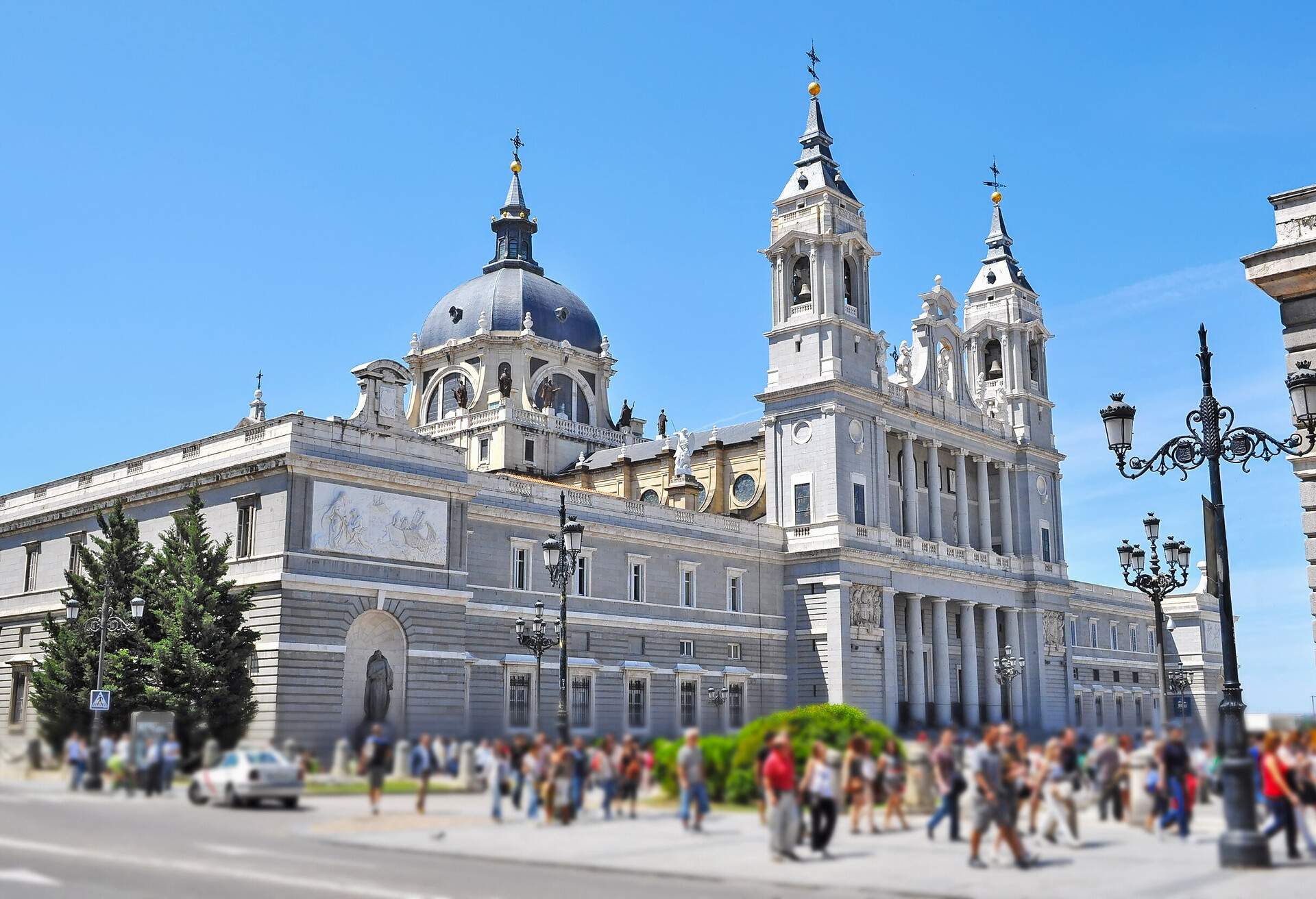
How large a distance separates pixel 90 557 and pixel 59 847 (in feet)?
122

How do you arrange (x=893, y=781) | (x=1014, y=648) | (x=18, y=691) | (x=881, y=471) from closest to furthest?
(x=893, y=781), (x=18, y=691), (x=881, y=471), (x=1014, y=648)

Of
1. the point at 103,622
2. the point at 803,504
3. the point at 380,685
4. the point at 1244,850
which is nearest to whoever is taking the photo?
the point at 1244,850

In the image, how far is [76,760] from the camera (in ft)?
29.6

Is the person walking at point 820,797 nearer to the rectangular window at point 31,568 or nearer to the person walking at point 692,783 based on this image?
the person walking at point 692,783

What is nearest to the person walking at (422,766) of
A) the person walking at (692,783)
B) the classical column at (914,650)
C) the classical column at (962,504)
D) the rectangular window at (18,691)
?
the person walking at (692,783)

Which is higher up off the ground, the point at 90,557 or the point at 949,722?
the point at 90,557

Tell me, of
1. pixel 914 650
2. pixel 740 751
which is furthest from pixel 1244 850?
pixel 914 650

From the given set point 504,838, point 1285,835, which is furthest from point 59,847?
point 1285,835

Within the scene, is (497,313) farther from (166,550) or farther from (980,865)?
(980,865)

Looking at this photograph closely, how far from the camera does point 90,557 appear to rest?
140 ft

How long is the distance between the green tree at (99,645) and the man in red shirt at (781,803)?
33.7 m

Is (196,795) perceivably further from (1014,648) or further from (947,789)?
(1014,648)

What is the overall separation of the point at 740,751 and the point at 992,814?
170cm

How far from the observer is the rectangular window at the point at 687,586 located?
2233 inches
